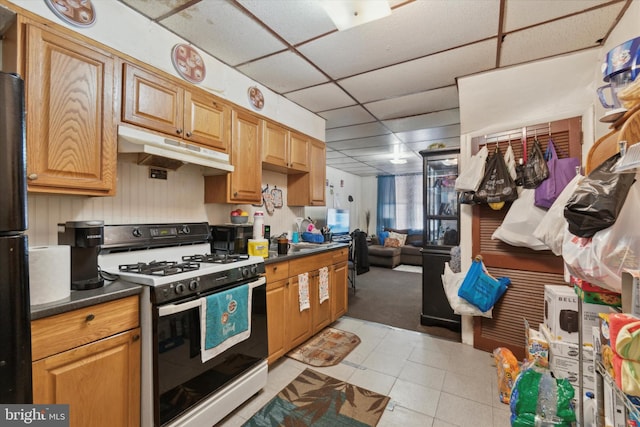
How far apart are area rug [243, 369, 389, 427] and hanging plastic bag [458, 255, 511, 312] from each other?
1113 mm

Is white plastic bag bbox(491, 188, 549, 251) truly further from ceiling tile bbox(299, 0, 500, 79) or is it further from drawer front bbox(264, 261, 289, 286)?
drawer front bbox(264, 261, 289, 286)

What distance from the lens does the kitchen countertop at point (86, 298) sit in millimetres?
1063

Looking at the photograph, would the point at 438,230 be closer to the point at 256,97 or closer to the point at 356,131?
the point at 356,131

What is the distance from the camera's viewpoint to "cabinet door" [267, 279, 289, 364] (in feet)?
7.13

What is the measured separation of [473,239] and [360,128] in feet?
7.09

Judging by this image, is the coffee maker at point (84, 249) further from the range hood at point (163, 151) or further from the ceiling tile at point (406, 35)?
the ceiling tile at point (406, 35)


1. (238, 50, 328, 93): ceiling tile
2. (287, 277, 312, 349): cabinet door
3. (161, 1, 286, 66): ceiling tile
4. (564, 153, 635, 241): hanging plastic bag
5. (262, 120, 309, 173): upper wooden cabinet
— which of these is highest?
(161, 1, 286, 66): ceiling tile

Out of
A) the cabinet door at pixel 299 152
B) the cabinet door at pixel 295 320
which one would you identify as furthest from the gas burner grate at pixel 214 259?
the cabinet door at pixel 299 152

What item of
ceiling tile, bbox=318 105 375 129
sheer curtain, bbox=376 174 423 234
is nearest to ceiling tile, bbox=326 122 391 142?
ceiling tile, bbox=318 105 375 129

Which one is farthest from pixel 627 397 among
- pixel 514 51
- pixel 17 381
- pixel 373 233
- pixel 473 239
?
pixel 373 233

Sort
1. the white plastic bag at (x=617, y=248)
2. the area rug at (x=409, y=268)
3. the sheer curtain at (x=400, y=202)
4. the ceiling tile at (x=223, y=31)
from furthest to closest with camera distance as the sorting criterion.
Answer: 1. the sheer curtain at (x=400, y=202)
2. the area rug at (x=409, y=268)
3. the ceiling tile at (x=223, y=31)
4. the white plastic bag at (x=617, y=248)

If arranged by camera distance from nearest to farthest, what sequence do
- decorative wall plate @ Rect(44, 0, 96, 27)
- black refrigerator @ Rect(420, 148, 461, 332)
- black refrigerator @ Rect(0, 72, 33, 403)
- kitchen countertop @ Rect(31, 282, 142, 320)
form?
black refrigerator @ Rect(0, 72, 33, 403) < kitchen countertop @ Rect(31, 282, 142, 320) < decorative wall plate @ Rect(44, 0, 96, 27) < black refrigerator @ Rect(420, 148, 461, 332)

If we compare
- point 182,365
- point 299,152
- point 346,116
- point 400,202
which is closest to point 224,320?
Result: point 182,365

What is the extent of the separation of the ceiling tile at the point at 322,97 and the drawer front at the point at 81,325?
231cm
